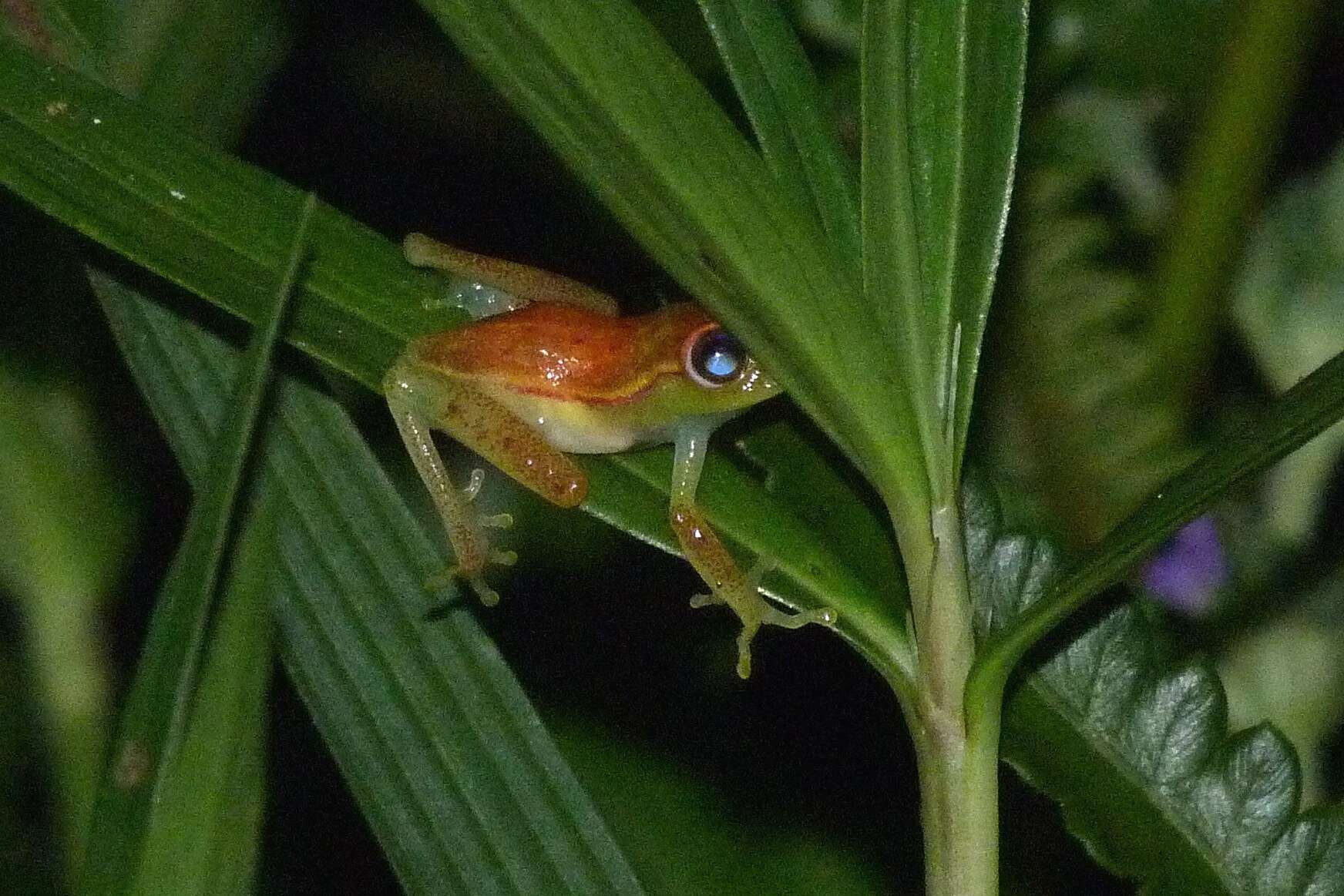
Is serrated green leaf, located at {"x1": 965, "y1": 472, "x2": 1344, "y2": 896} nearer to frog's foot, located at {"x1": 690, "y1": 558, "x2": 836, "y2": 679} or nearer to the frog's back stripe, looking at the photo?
frog's foot, located at {"x1": 690, "y1": 558, "x2": 836, "y2": 679}

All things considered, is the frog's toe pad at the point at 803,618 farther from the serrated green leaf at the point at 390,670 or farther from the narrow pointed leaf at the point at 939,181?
the serrated green leaf at the point at 390,670

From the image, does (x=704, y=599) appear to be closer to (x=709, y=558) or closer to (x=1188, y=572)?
(x=709, y=558)

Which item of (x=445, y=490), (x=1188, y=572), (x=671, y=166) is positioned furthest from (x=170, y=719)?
(x=1188, y=572)

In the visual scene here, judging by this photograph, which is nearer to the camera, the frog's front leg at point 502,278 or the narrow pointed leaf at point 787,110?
the narrow pointed leaf at point 787,110

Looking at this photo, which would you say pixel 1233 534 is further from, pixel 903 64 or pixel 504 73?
pixel 504 73

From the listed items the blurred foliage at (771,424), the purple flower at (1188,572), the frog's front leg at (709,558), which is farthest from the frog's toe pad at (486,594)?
the purple flower at (1188,572)

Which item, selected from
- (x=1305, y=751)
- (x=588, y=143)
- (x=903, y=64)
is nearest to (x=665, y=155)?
(x=588, y=143)

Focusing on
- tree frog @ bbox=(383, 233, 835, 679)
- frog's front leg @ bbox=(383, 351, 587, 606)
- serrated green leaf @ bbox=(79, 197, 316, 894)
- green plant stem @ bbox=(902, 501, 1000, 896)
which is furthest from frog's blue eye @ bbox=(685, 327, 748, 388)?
serrated green leaf @ bbox=(79, 197, 316, 894)
